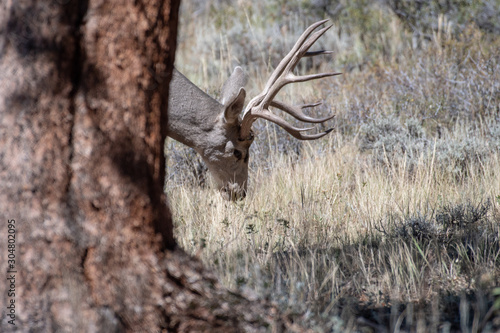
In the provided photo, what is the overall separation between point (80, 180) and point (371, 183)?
364 cm

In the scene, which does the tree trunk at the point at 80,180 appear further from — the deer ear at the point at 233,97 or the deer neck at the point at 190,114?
the deer neck at the point at 190,114

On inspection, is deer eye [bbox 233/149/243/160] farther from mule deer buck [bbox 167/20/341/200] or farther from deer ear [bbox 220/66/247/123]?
deer ear [bbox 220/66/247/123]

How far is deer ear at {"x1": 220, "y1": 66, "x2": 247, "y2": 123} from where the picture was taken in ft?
17.8

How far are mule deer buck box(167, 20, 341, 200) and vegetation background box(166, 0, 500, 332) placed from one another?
0.27 metres

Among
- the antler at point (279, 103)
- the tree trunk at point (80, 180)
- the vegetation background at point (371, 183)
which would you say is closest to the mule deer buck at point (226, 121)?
the antler at point (279, 103)

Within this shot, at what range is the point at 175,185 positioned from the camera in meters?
5.93

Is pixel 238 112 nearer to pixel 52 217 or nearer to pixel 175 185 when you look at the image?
pixel 175 185

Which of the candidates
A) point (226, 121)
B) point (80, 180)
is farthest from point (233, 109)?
point (80, 180)

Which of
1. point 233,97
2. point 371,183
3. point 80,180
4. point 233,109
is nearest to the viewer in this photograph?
point 80,180

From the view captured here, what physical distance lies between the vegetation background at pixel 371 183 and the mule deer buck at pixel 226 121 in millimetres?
265

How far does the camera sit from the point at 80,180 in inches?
80.8

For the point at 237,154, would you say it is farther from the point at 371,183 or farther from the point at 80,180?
the point at 80,180

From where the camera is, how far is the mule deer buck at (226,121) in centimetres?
556

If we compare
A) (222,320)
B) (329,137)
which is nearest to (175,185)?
(329,137)
